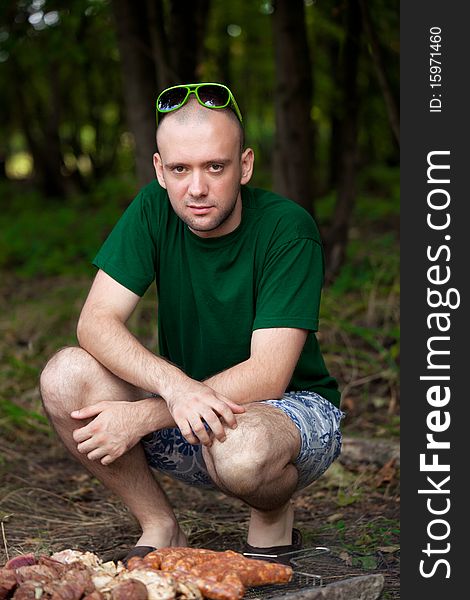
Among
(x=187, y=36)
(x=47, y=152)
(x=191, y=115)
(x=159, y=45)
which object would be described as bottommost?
(x=191, y=115)

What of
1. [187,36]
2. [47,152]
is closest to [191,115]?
[187,36]

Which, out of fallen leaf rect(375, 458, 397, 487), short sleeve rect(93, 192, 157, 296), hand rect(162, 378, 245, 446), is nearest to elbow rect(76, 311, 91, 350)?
short sleeve rect(93, 192, 157, 296)

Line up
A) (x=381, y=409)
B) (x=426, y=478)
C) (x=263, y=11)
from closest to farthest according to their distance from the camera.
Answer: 1. (x=426, y=478)
2. (x=381, y=409)
3. (x=263, y=11)

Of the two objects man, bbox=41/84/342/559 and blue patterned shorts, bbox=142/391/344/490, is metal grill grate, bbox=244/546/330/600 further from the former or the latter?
blue patterned shorts, bbox=142/391/344/490

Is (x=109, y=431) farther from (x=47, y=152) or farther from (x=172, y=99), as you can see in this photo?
(x=47, y=152)

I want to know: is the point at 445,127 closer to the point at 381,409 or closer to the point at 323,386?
the point at 323,386

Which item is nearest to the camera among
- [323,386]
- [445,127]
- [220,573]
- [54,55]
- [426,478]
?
[220,573]

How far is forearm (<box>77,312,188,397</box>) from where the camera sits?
10.8ft

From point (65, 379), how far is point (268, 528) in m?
0.89

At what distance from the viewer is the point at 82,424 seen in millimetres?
3402

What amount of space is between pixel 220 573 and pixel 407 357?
930 mm

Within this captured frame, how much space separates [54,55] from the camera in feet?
26.5

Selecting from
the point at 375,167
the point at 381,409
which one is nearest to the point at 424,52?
the point at 381,409

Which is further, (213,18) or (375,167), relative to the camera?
(375,167)
